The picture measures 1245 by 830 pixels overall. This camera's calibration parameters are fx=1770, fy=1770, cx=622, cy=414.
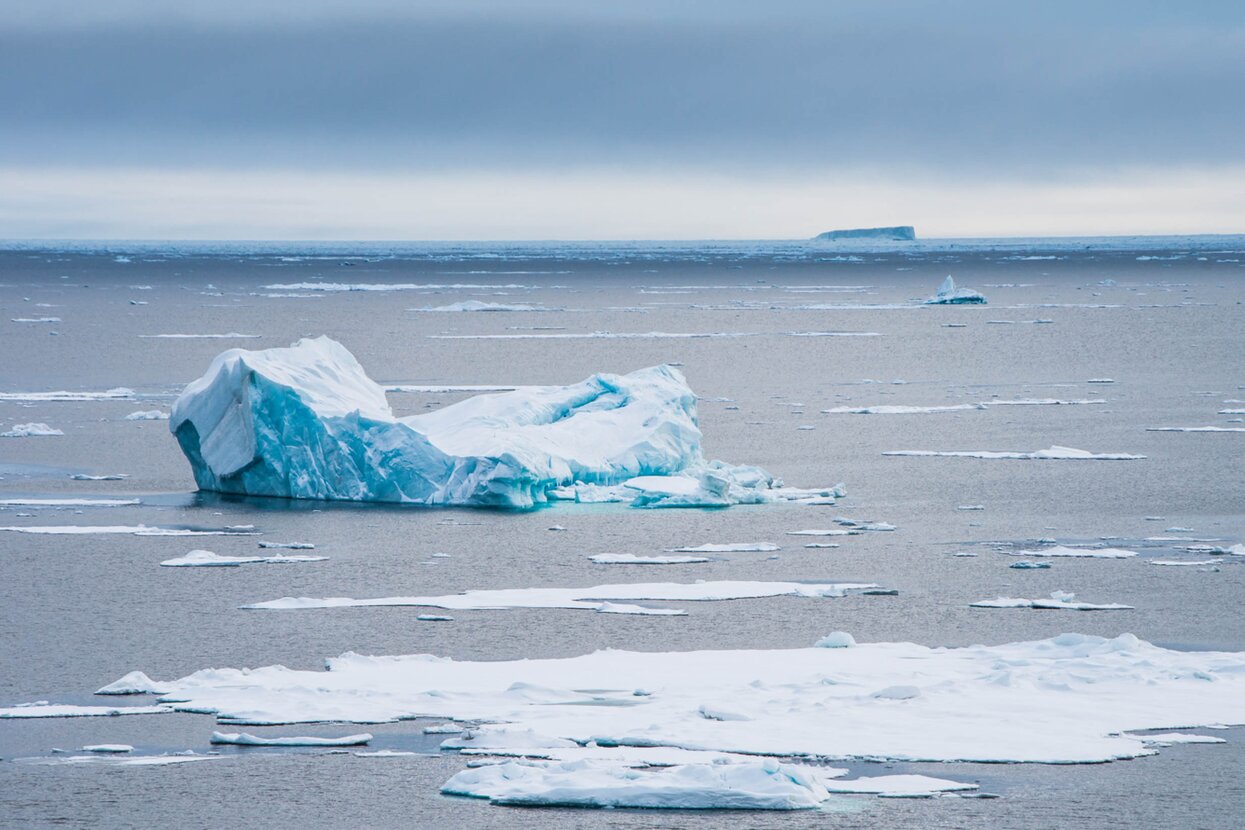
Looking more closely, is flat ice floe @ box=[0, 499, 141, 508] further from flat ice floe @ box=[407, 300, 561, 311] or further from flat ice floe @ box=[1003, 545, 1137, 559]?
flat ice floe @ box=[407, 300, 561, 311]

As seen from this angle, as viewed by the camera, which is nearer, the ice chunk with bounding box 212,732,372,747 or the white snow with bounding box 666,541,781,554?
the ice chunk with bounding box 212,732,372,747

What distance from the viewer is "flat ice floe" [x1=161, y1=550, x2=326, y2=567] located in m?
13.2

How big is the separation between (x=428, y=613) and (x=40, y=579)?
3113mm

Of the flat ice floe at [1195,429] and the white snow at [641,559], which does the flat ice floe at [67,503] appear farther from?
the flat ice floe at [1195,429]

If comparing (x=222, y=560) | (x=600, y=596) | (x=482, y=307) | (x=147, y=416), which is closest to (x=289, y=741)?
(x=600, y=596)

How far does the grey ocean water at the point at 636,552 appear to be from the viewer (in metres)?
7.77

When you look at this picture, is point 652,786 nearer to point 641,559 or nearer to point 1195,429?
point 641,559

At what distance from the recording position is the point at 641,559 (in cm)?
1339

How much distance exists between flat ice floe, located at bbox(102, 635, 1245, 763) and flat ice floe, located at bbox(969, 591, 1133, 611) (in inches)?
49.5

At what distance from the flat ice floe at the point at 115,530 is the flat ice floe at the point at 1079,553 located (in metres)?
6.31

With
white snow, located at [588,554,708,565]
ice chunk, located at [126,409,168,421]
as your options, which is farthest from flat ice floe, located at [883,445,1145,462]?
ice chunk, located at [126,409,168,421]

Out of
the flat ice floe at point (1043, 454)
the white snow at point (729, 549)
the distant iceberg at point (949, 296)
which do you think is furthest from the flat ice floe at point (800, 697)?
the distant iceberg at point (949, 296)

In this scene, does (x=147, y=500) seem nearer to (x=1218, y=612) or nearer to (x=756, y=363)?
(x=1218, y=612)

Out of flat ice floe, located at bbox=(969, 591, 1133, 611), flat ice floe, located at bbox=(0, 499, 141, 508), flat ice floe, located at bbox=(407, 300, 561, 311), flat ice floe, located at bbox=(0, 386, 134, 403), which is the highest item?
flat ice floe, located at bbox=(969, 591, 1133, 611)
